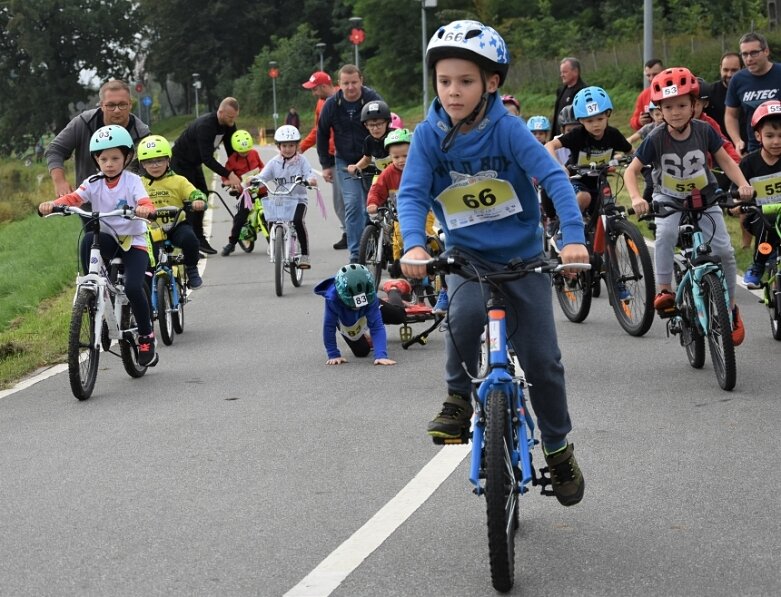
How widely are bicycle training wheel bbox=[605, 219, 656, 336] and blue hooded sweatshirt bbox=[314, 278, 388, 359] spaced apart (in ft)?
6.10

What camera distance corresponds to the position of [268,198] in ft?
51.8

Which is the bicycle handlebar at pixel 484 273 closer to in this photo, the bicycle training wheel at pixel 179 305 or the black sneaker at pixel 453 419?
the black sneaker at pixel 453 419

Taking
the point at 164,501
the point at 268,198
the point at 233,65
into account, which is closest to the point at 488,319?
the point at 164,501

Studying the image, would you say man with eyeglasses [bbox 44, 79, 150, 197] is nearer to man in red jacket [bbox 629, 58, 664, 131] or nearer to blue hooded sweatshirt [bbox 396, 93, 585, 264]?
blue hooded sweatshirt [bbox 396, 93, 585, 264]

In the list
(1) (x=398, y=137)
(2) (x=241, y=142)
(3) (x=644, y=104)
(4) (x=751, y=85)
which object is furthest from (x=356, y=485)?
(2) (x=241, y=142)

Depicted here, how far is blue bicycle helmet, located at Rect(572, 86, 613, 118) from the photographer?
11422 millimetres

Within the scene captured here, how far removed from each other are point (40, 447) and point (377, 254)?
604cm

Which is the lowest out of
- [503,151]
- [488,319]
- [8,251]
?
[8,251]

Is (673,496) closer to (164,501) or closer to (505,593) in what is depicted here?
(505,593)

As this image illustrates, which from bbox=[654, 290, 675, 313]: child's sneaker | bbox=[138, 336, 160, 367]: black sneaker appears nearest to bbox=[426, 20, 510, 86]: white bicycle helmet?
bbox=[654, 290, 675, 313]: child's sneaker

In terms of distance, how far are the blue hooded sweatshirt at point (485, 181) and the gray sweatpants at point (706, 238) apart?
393cm

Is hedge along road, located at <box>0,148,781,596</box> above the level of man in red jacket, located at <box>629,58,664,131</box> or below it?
below

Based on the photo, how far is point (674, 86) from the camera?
30.4 ft

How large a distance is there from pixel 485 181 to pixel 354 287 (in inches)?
184
